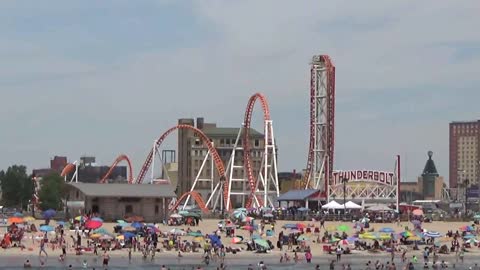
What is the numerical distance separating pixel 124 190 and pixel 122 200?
2.59ft

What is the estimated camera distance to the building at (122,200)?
8012 centimetres

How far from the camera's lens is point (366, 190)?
110 m

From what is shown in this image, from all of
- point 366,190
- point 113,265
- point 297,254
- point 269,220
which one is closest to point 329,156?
point 366,190

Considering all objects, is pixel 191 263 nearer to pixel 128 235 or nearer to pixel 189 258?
pixel 189 258

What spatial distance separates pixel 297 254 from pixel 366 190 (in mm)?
48042

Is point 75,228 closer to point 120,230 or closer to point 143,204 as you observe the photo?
point 120,230

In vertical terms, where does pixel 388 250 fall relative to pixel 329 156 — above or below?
below

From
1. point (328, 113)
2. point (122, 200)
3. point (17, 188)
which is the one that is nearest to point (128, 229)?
point (122, 200)

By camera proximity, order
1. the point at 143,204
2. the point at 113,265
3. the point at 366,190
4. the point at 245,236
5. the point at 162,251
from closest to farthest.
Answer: the point at 113,265 → the point at 162,251 → the point at 245,236 → the point at 143,204 → the point at 366,190

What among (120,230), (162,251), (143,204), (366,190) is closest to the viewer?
(162,251)

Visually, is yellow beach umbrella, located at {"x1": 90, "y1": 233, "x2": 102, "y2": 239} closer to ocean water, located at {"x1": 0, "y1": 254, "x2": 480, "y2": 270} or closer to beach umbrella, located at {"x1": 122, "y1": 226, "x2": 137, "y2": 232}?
ocean water, located at {"x1": 0, "y1": 254, "x2": 480, "y2": 270}

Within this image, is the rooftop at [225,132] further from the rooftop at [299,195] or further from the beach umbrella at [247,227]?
the beach umbrella at [247,227]

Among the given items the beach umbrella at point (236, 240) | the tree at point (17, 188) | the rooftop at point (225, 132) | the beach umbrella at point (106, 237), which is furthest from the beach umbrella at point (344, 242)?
the rooftop at point (225, 132)

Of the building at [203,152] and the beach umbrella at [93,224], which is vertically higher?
the building at [203,152]
